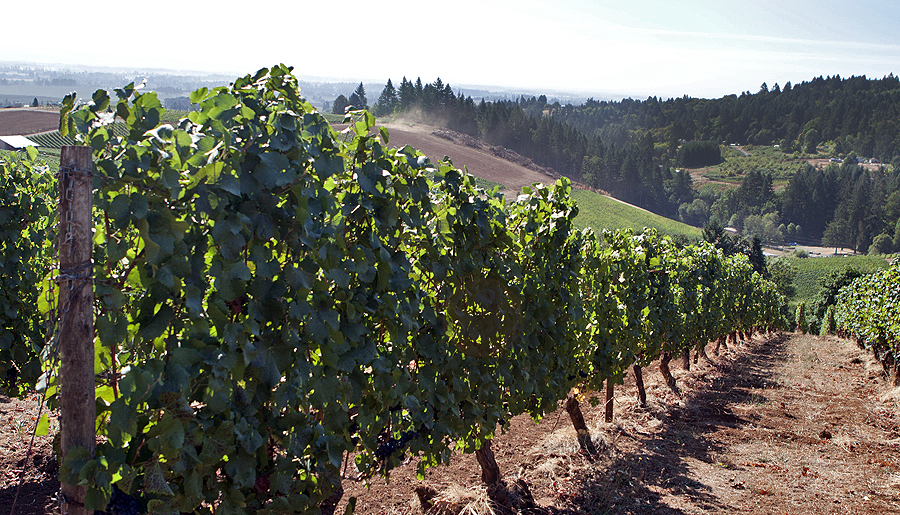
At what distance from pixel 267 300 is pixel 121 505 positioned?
3.12 ft

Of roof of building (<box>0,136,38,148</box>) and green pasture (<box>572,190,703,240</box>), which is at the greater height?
roof of building (<box>0,136,38,148</box>)

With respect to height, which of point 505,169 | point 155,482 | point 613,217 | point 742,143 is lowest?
point 613,217

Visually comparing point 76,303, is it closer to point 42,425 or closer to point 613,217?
point 42,425

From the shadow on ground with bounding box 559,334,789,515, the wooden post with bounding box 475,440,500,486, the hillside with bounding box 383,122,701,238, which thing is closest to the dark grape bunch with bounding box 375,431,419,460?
the wooden post with bounding box 475,440,500,486

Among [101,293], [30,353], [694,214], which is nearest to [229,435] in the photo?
[101,293]

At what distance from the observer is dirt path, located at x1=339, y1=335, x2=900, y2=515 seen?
18.7 feet

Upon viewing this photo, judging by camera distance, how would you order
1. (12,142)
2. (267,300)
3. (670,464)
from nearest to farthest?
(267,300) → (670,464) → (12,142)

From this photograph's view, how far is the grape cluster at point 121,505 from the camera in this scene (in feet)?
7.17

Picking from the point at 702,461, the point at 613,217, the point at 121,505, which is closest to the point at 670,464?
the point at 702,461

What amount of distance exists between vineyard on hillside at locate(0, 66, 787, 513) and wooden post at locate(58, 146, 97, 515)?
0.17 ft

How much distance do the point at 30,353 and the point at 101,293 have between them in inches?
206

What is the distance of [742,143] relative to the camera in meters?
186

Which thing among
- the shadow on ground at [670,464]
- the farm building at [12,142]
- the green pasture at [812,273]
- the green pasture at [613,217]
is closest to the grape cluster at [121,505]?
the shadow on ground at [670,464]

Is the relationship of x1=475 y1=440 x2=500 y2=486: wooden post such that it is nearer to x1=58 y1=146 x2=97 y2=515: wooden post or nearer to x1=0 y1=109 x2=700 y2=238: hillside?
x1=58 y1=146 x2=97 y2=515: wooden post
